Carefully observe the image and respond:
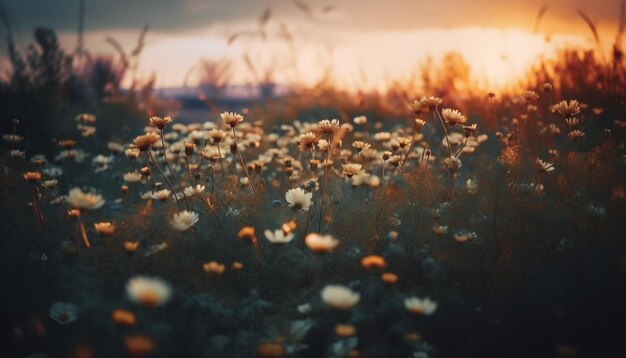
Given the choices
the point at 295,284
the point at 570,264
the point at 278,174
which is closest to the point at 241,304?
the point at 295,284

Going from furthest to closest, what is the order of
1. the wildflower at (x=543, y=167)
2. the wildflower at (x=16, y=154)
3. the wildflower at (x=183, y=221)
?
1. the wildflower at (x=16, y=154)
2. the wildflower at (x=543, y=167)
3. the wildflower at (x=183, y=221)

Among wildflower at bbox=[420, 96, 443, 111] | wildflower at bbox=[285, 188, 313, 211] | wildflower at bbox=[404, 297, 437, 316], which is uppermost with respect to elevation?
wildflower at bbox=[420, 96, 443, 111]

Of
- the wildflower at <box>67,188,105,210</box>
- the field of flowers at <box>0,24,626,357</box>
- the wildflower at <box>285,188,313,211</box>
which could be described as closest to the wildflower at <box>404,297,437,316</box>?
the field of flowers at <box>0,24,626,357</box>

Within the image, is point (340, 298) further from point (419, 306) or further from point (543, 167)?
point (543, 167)

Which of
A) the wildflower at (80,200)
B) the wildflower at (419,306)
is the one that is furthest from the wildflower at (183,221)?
the wildflower at (419,306)

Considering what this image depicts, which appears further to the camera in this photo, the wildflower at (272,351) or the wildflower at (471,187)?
the wildflower at (471,187)

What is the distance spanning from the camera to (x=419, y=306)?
1481 mm

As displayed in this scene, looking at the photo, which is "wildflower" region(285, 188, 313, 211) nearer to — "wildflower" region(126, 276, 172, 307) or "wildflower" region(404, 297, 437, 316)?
"wildflower" region(404, 297, 437, 316)

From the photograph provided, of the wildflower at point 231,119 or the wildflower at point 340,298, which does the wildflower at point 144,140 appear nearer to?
the wildflower at point 231,119

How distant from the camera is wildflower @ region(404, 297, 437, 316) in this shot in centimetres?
146

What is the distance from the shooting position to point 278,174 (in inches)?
151

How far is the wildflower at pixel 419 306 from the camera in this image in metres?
1.46

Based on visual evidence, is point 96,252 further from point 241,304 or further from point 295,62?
point 295,62

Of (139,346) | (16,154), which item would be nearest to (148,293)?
(139,346)
